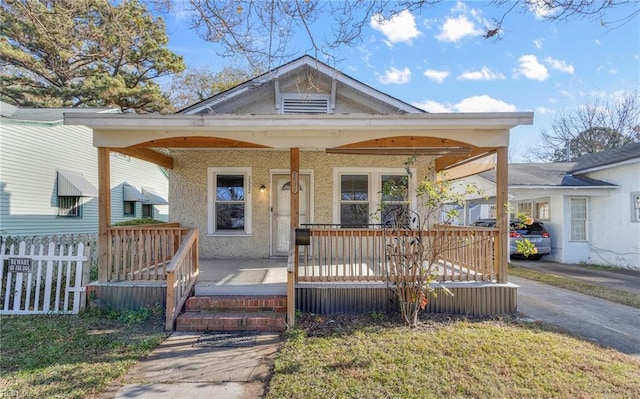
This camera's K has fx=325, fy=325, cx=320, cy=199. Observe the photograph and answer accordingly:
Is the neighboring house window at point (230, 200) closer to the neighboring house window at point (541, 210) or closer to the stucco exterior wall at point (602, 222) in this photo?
the stucco exterior wall at point (602, 222)

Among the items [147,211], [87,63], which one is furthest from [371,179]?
[147,211]

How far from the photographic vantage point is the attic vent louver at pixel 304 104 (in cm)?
830

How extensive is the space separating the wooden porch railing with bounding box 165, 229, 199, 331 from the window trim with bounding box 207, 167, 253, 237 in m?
2.32

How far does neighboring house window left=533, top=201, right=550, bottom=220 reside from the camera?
41.2ft

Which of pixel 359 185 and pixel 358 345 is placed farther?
pixel 359 185

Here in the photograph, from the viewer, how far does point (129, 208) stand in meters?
14.8

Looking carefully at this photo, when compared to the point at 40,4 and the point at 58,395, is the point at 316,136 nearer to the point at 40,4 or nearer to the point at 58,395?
the point at 58,395

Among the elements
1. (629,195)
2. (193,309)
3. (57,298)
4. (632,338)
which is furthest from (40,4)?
(629,195)

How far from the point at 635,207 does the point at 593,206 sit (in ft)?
4.26

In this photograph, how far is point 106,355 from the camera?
12.4 ft

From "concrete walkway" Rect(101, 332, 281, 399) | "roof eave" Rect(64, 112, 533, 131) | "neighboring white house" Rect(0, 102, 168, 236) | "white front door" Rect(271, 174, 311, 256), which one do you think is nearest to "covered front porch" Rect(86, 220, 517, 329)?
"concrete walkway" Rect(101, 332, 281, 399)

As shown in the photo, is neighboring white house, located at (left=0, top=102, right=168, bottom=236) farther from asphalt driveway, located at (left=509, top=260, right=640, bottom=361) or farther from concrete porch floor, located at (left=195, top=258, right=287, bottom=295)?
asphalt driveway, located at (left=509, top=260, right=640, bottom=361)

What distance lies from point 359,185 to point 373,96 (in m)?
2.25

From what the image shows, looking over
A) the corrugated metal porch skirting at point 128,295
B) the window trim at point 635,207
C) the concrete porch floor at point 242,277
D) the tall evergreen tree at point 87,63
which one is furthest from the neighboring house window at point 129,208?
the window trim at point 635,207
